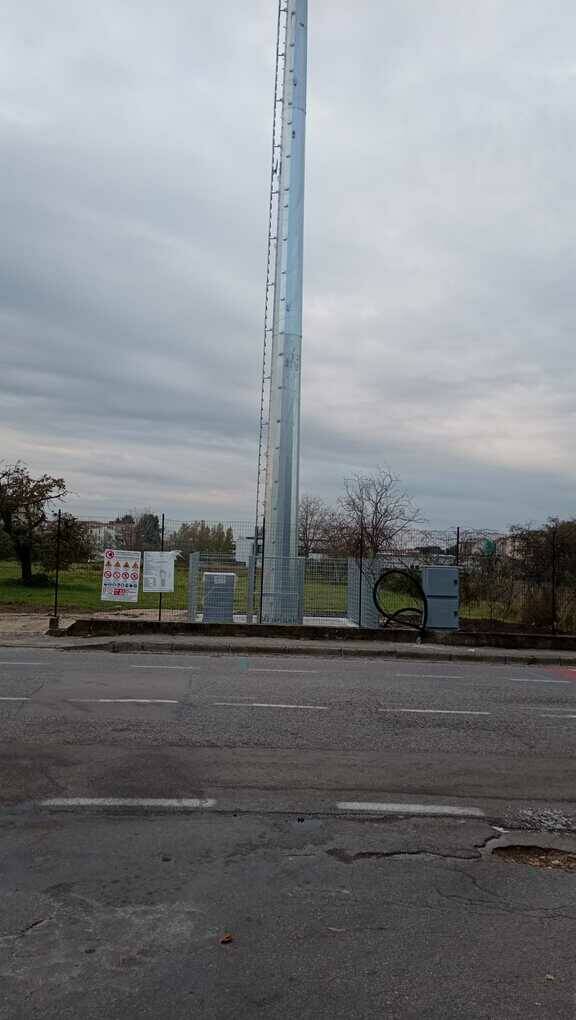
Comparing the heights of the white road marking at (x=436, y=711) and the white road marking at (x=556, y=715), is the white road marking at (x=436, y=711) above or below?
above

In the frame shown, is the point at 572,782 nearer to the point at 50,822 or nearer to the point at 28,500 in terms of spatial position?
the point at 50,822

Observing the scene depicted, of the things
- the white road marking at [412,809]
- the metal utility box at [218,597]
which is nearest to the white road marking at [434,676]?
the metal utility box at [218,597]

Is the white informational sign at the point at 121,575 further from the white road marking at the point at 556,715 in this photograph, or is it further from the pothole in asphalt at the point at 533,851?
the pothole in asphalt at the point at 533,851

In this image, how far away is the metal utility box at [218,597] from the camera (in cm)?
1841

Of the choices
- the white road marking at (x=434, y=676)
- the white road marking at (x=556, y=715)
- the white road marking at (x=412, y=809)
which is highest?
the white road marking at (x=434, y=676)

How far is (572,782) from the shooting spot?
6.95m

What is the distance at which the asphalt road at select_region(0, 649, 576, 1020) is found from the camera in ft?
11.5

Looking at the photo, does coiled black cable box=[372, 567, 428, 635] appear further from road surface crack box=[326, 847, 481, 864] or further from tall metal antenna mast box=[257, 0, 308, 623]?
road surface crack box=[326, 847, 481, 864]

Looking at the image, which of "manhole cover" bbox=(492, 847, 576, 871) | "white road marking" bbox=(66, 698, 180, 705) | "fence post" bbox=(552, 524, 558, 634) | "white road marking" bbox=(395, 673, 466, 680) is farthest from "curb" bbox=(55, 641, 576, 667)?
"manhole cover" bbox=(492, 847, 576, 871)

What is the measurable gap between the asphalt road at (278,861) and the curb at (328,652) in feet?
19.0

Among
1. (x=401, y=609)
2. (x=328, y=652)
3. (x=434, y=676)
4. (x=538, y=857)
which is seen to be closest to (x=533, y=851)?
(x=538, y=857)

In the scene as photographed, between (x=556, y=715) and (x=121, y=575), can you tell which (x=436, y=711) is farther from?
(x=121, y=575)

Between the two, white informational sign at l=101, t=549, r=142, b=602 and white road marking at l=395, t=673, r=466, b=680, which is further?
white informational sign at l=101, t=549, r=142, b=602

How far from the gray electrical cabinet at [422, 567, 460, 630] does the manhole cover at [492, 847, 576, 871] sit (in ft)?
42.7
